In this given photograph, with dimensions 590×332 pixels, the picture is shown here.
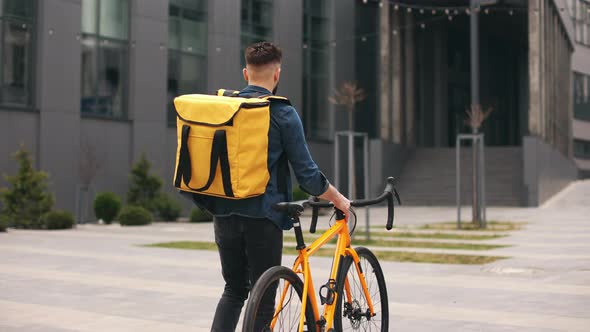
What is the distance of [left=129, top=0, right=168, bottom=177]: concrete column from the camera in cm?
2756

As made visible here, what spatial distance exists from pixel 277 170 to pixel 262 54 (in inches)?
23.2

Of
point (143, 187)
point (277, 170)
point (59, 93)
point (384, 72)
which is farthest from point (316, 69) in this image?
point (277, 170)

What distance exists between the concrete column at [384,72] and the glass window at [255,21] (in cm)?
657

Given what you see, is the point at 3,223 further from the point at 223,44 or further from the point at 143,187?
the point at 223,44

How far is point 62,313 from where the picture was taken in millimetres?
7395

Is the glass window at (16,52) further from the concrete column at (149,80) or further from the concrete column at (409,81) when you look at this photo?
the concrete column at (409,81)

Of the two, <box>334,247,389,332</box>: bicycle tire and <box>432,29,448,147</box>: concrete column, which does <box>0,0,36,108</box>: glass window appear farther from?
<box>432,29,448,147</box>: concrete column

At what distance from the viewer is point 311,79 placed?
35688mm

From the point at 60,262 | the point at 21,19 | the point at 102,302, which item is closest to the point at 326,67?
the point at 21,19

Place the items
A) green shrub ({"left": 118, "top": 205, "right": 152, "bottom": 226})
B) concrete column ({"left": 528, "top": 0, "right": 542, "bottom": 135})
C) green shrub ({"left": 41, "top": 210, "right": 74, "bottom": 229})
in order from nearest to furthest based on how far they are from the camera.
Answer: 1. green shrub ({"left": 41, "top": 210, "right": 74, "bottom": 229})
2. green shrub ({"left": 118, "top": 205, "right": 152, "bottom": 226})
3. concrete column ({"left": 528, "top": 0, "right": 542, "bottom": 135})

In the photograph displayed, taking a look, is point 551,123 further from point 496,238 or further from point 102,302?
point 102,302

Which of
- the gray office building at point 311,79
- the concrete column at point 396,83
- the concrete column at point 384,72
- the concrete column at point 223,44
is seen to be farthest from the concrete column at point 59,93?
the concrete column at point 396,83

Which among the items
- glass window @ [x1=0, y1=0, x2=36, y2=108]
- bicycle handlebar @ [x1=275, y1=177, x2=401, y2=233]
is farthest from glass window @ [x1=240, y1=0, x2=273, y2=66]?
bicycle handlebar @ [x1=275, y1=177, x2=401, y2=233]

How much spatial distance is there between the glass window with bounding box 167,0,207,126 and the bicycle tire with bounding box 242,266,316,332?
82.0ft
